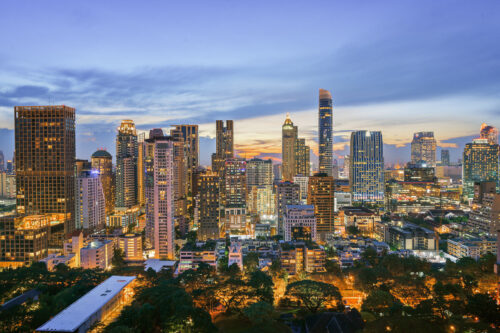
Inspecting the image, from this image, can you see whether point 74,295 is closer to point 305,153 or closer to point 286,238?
point 286,238

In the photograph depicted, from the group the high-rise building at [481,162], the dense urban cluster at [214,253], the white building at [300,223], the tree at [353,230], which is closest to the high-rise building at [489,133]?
the high-rise building at [481,162]

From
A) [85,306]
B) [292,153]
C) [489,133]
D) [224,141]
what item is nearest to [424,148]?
[489,133]

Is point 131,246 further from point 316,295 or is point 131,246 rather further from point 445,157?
point 445,157

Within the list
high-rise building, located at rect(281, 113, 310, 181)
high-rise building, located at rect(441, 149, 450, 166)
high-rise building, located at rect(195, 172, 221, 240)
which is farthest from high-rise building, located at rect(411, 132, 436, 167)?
high-rise building, located at rect(195, 172, 221, 240)

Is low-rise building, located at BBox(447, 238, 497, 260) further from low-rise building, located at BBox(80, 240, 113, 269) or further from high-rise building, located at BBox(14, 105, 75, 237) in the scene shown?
high-rise building, located at BBox(14, 105, 75, 237)

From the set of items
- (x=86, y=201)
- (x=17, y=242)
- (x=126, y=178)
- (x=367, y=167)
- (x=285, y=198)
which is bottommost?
(x=17, y=242)

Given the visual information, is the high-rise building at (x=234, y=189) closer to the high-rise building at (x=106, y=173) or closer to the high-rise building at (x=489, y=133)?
the high-rise building at (x=106, y=173)
